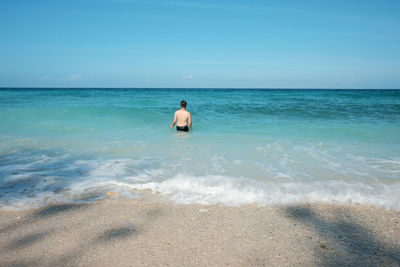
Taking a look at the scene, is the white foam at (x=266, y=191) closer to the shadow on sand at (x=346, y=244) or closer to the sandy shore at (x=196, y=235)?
the sandy shore at (x=196, y=235)

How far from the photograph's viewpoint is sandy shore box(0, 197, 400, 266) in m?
2.22

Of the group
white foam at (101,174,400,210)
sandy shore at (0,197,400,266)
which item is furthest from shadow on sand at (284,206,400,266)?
white foam at (101,174,400,210)

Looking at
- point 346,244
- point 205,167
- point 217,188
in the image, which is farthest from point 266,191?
point 205,167

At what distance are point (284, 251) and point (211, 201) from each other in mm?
1256

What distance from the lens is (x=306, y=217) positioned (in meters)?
3.00

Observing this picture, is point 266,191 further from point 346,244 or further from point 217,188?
point 346,244

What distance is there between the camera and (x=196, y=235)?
2.60 metres

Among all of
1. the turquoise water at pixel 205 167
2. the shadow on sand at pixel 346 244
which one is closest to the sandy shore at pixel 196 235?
the shadow on sand at pixel 346 244

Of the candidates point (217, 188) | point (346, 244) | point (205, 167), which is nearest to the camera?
point (346, 244)

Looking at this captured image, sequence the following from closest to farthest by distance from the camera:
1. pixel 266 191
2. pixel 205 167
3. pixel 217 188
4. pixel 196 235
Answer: pixel 196 235, pixel 266 191, pixel 217 188, pixel 205 167

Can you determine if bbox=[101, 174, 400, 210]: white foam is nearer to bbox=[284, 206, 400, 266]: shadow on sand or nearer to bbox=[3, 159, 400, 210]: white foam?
bbox=[3, 159, 400, 210]: white foam

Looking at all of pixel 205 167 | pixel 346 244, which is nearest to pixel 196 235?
pixel 346 244

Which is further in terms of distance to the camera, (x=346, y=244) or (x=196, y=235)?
(x=196, y=235)

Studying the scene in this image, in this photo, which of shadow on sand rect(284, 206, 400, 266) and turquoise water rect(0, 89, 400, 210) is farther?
turquoise water rect(0, 89, 400, 210)
